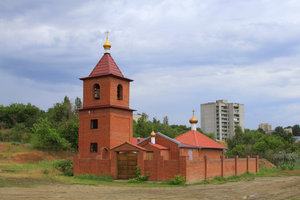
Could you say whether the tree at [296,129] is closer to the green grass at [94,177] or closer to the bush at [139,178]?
the bush at [139,178]

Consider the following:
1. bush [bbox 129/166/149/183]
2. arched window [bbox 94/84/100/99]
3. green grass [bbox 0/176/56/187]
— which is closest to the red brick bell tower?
arched window [bbox 94/84/100/99]

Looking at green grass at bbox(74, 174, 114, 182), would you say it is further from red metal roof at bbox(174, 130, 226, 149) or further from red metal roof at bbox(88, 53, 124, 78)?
red metal roof at bbox(88, 53, 124, 78)

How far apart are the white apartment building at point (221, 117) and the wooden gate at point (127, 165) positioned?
96.9 m

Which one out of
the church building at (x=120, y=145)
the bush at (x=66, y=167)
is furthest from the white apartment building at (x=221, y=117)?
the bush at (x=66, y=167)

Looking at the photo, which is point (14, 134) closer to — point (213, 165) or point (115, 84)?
point (115, 84)

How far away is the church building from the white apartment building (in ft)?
295

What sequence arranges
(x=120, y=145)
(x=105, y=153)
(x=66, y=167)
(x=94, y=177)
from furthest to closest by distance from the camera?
(x=66, y=167) → (x=105, y=153) → (x=94, y=177) → (x=120, y=145)

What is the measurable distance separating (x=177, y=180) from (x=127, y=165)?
439 centimetres

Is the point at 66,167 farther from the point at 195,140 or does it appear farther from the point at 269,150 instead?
the point at 269,150

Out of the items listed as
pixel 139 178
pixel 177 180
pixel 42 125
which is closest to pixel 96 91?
pixel 139 178

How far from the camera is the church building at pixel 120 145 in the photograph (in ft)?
80.1

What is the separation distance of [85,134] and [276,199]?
16.8 metres

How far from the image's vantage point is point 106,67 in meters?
28.7

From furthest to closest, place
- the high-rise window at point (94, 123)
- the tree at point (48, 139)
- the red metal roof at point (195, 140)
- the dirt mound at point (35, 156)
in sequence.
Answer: the tree at point (48, 139)
the dirt mound at point (35, 156)
the red metal roof at point (195, 140)
the high-rise window at point (94, 123)
